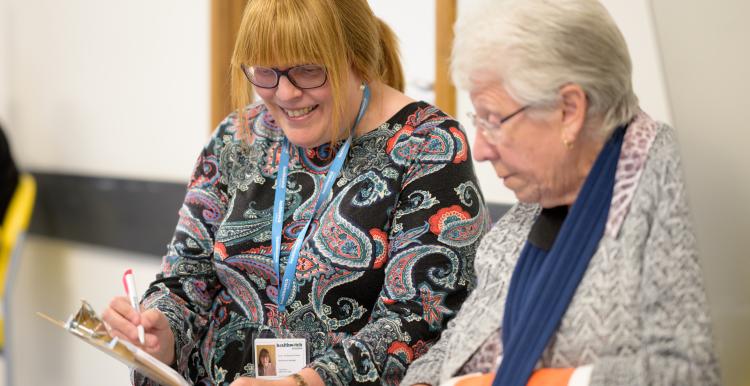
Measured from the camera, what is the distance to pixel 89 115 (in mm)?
5039

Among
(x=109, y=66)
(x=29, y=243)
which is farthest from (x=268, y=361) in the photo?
(x=29, y=243)

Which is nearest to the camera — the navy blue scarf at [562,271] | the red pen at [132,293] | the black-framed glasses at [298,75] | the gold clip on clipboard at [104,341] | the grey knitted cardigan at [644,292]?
the grey knitted cardigan at [644,292]

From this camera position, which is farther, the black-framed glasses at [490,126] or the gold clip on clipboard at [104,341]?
the gold clip on clipboard at [104,341]

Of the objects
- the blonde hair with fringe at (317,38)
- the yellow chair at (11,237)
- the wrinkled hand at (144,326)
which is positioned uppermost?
the blonde hair with fringe at (317,38)

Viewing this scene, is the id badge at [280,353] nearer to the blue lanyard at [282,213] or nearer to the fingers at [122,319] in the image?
the blue lanyard at [282,213]

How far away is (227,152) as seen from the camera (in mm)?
2270

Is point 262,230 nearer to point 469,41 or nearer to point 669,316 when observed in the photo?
point 469,41

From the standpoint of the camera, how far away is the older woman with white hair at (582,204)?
143 centimetres

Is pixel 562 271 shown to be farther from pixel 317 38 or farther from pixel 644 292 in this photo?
pixel 317 38

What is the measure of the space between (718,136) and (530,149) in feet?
1.14

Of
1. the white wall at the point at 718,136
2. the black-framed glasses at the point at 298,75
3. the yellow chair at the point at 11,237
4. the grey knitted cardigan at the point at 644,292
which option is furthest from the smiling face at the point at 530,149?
the yellow chair at the point at 11,237

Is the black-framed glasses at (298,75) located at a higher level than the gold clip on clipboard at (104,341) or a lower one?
higher

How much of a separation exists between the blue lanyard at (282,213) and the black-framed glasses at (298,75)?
14cm

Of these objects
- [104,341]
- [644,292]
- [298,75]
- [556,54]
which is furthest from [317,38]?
[644,292]
